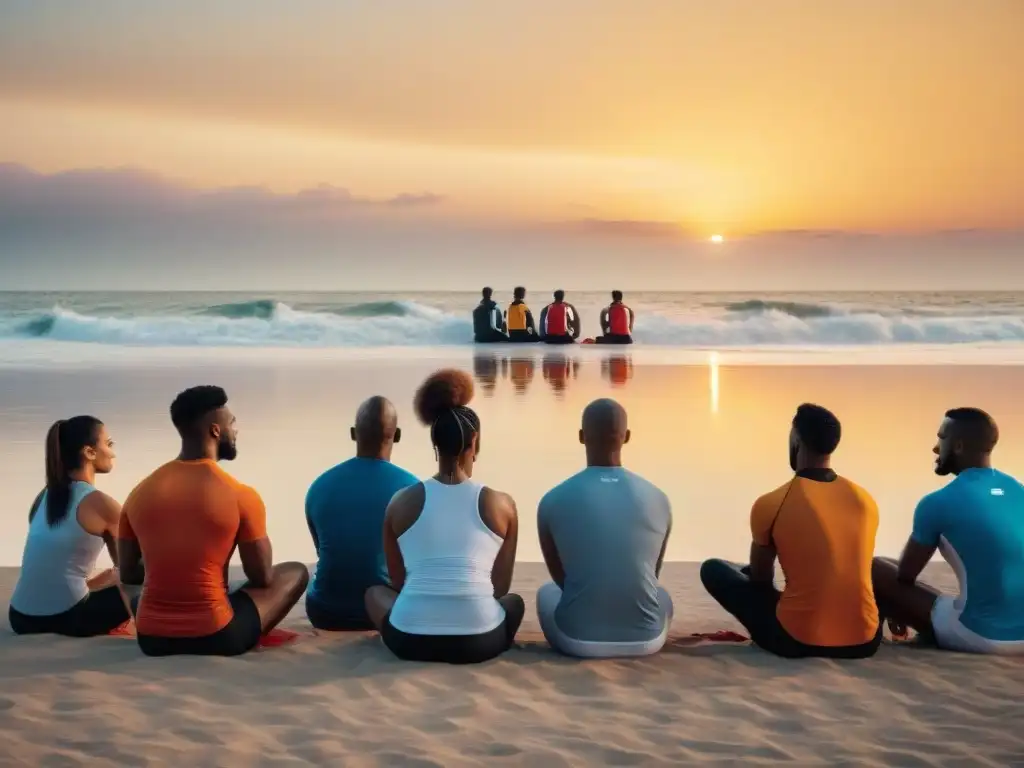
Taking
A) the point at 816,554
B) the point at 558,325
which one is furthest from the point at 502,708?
the point at 558,325

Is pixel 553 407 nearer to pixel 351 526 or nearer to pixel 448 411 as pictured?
pixel 351 526

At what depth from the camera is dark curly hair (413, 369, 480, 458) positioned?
349 cm

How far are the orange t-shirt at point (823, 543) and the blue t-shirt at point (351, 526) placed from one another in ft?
4.23

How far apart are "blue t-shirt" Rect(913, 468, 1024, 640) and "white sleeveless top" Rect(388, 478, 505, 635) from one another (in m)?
1.45

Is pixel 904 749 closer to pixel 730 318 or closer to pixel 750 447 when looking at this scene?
pixel 750 447

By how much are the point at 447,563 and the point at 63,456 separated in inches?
55.6

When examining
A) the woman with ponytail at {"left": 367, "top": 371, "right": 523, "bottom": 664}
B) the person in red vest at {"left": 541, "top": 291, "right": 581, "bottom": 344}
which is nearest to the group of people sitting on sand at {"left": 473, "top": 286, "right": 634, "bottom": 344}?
the person in red vest at {"left": 541, "top": 291, "right": 581, "bottom": 344}

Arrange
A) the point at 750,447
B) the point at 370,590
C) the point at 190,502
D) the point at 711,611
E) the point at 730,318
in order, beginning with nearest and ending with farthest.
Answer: the point at 190,502 → the point at 370,590 → the point at 711,611 → the point at 750,447 → the point at 730,318

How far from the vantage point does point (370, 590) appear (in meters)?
3.86

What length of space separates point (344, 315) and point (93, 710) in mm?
26772

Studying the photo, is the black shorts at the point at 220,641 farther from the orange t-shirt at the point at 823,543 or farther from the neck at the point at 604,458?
the orange t-shirt at the point at 823,543

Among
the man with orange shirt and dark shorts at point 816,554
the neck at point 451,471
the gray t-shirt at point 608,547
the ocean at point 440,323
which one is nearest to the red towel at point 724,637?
the man with orange shirt and dark shorts at point 816,554

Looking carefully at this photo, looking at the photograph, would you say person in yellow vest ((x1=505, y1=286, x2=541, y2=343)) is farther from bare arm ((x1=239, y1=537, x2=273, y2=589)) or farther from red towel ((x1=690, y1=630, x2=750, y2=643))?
bare arm ((x1=239, y1=537, x2=273, y2=589))

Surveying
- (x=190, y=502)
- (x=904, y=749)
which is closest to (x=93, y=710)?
(x=190, y=502)
